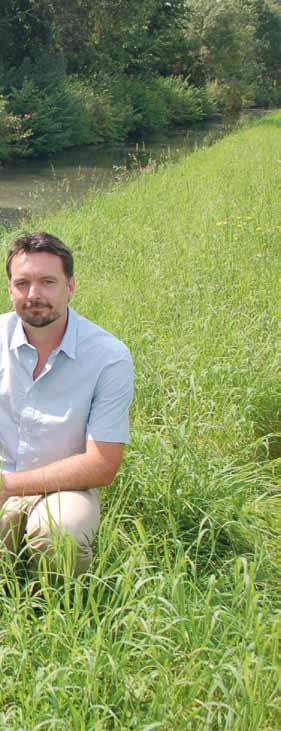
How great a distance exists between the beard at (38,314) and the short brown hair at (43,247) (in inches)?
5.7

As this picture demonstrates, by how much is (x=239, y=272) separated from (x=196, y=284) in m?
0.57

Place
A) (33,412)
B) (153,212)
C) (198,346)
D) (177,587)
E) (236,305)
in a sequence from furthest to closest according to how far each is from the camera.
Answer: (153,212) < (236,305) < (198,346) < (33,412) < (177,587)

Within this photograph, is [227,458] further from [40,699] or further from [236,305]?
[236,305]

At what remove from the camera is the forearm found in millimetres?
2504

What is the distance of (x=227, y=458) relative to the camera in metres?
3.37

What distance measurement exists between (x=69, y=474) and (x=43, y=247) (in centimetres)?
70

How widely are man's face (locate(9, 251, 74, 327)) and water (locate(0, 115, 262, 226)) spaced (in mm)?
7668

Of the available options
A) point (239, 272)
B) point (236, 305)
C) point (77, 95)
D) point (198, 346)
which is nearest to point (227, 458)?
point (198, 346)

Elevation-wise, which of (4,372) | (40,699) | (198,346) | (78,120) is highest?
(78,120)

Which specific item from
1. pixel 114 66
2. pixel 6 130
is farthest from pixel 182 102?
pixel 6 130

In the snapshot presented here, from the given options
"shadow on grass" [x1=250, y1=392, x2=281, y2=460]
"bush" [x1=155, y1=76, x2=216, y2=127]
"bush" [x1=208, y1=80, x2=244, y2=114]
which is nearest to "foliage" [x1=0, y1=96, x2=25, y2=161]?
"bush" [x1=155, y1=76, x2=216, y2=127]

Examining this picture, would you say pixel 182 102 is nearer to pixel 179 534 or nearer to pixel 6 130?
pixel 6 130

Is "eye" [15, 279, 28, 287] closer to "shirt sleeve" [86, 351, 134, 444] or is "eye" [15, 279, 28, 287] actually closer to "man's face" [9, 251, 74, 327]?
"man's face" [9, 251, 74, 327]

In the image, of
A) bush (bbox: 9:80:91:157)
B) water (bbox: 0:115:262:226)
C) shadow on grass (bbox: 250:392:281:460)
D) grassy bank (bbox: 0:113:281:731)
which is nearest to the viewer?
grassy bank (bbox: 0:113:281:731)
